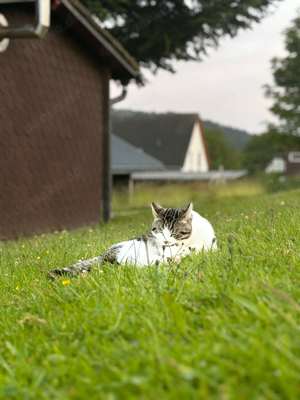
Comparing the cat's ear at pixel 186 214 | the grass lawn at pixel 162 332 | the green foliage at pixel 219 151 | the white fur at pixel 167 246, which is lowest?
the grass lawn at pixel 162 332

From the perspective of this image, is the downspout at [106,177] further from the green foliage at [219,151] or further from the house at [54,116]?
the green foliage at [219,151]

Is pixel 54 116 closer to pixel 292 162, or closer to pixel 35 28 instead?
pixel 35 28

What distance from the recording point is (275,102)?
37531 millimetres

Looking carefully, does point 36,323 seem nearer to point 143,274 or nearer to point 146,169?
point 143,274

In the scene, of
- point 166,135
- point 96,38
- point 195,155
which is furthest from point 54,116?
point 195,155

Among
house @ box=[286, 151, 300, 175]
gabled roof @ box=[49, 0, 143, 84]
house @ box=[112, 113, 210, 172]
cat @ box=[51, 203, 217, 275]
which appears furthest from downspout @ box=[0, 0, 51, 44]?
house @ box=[286, 151, 300, 175]

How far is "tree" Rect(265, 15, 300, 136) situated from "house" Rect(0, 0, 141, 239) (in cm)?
2632

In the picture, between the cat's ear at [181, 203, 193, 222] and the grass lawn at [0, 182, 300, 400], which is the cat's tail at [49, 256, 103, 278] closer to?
the grass lawn at [0, 182, 300, 400]

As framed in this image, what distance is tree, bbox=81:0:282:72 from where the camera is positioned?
13648 millimetres

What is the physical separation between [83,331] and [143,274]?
2.81 feet

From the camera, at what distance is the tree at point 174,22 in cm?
1365

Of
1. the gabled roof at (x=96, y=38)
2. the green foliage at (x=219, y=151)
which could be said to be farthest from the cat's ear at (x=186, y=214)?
the green foliage at (x=219, y=151)

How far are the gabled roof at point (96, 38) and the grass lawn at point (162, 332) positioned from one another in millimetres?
7150

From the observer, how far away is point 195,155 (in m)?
42.2
